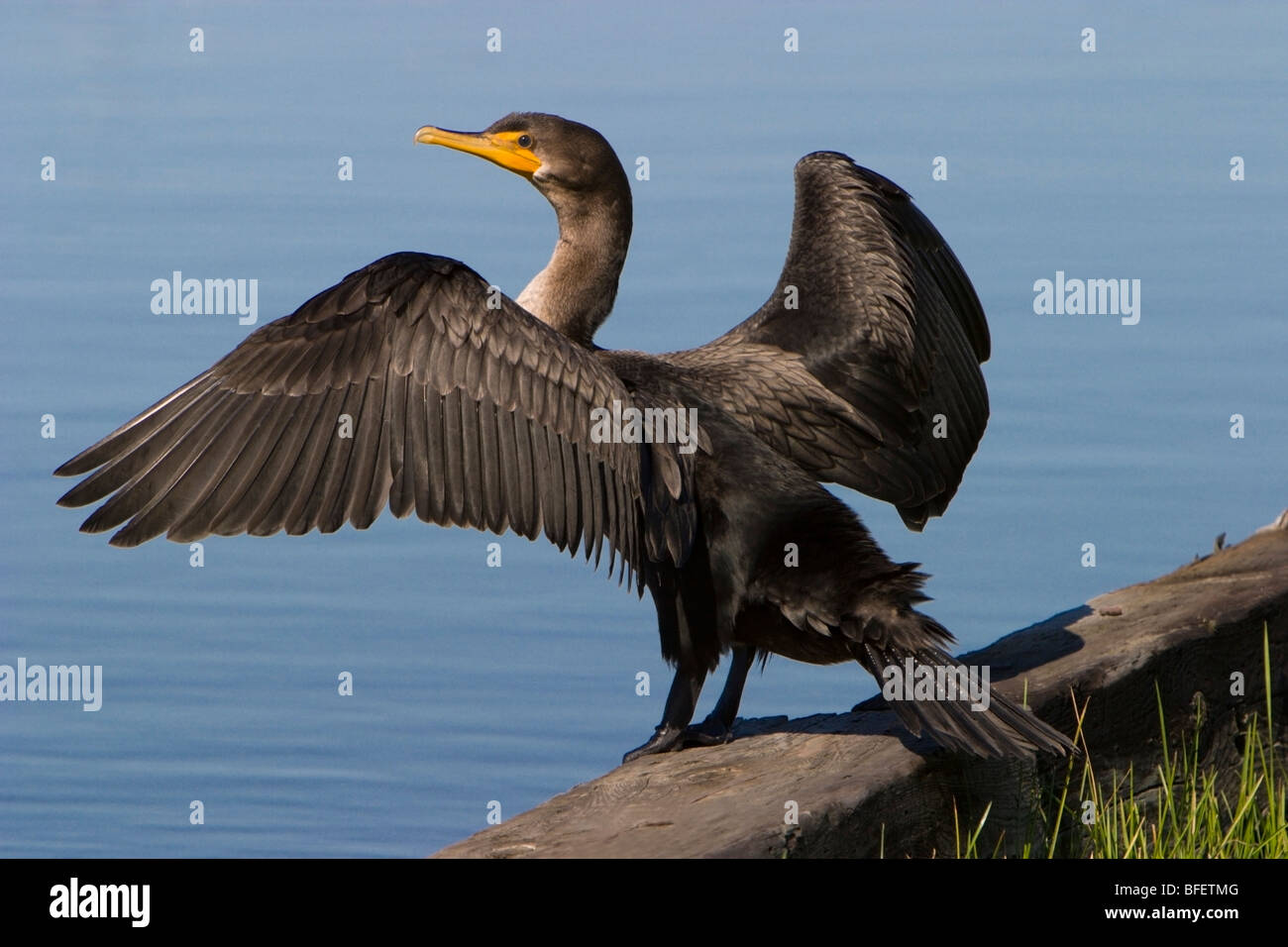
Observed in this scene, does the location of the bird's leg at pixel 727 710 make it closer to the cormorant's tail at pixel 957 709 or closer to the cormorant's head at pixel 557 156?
the cormorant's tail at pixel 957 709

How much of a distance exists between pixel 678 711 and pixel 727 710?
0.24m

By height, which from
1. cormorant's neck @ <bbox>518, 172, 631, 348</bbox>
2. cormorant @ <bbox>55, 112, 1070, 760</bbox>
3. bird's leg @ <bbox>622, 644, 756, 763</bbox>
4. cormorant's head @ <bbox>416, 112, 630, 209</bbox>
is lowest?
bird's leg @ <bbox>622, 644, 756, 763</bbox>

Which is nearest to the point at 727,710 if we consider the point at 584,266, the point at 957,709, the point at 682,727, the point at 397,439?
the point at 682,727

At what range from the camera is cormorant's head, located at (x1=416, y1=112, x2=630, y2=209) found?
18.2 feet

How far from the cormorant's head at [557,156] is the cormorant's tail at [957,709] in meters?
1.97

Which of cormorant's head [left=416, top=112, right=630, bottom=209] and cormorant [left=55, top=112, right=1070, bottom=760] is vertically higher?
cormorant's head [left=416, top=112, right=630, bottom=209]

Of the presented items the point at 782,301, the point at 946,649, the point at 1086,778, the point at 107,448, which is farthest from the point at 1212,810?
the point at 107,448

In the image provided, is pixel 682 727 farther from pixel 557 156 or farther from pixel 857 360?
pixel 557 156

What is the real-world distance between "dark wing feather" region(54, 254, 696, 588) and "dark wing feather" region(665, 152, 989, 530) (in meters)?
0.58

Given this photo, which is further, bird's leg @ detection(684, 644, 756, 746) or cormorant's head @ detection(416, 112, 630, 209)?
cormorant's head @ detection(416, 112, 630, 209)

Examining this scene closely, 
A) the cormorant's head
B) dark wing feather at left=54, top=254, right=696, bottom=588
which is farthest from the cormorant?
the cormorant's head

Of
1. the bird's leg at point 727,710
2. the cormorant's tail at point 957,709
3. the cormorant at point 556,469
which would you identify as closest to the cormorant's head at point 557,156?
the cormorant at point 556,469

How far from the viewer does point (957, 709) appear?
4.00m

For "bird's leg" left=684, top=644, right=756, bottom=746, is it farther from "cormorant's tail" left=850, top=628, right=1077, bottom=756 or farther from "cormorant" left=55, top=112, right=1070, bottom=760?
"cormorant's tail" left=850, top=628, right=1077, bottom=756
